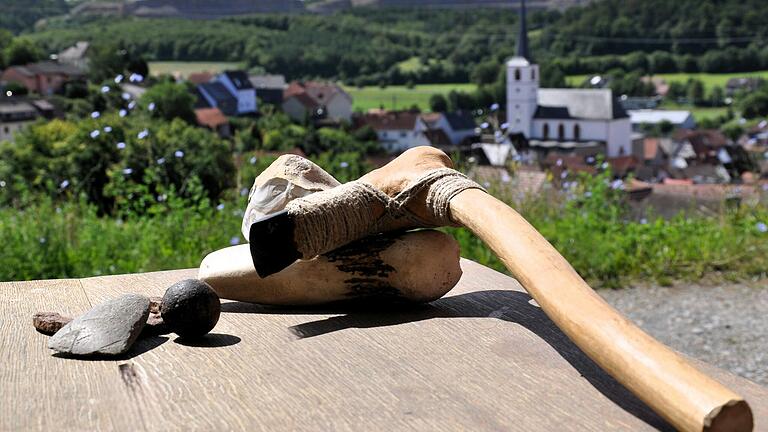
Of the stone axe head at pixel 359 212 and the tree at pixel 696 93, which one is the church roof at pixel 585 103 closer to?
the tree at pixel 696 93

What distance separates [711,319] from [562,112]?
73.8 m

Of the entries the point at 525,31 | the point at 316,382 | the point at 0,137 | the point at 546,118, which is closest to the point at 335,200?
the point at 316,382

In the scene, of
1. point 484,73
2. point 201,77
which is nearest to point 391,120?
point 201,77

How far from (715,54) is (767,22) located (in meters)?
8.25

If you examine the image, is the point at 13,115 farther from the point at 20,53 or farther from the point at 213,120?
the point at 20,53

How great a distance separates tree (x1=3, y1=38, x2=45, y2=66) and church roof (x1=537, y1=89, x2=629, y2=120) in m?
41.1

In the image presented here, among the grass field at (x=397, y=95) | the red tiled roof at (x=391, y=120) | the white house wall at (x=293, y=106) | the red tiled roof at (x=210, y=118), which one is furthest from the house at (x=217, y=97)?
the red tiled roof at (x=210, y=118)

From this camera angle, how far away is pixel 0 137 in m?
28.5

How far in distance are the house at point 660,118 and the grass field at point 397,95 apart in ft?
48.2

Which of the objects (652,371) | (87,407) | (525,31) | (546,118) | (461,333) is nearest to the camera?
(652,371)

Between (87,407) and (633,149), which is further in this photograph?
(633,149)

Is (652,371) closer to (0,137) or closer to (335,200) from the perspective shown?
(335,200)

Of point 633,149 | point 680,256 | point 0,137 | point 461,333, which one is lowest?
point 633,149

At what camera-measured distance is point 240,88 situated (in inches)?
2362
